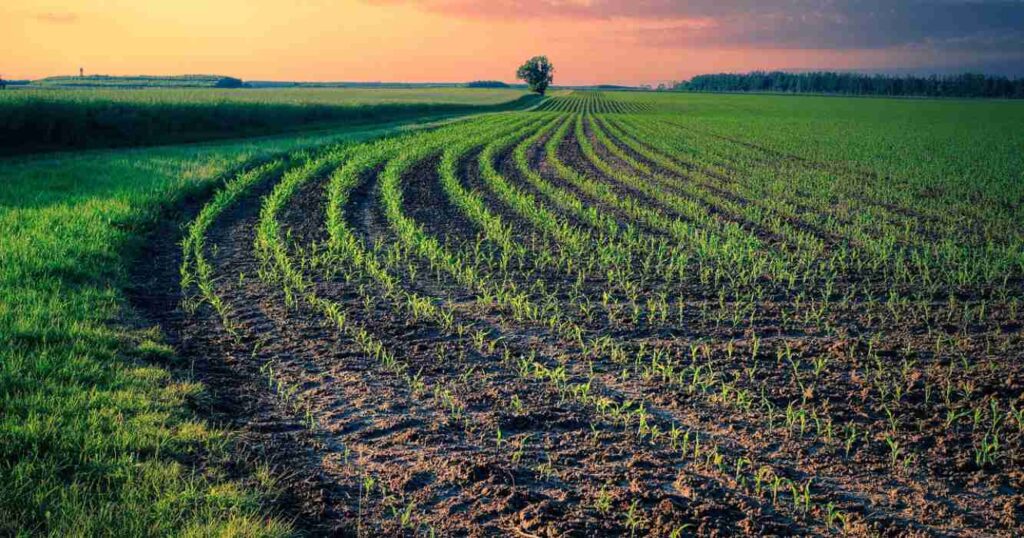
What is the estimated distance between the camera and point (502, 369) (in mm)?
6293

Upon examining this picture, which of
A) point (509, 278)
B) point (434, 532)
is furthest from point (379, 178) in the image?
point (434, 532)

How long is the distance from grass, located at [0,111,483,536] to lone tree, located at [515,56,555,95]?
12437cm

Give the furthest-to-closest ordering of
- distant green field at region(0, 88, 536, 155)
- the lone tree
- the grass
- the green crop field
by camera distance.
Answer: the lone tree → distant green field at region(0, 88, 536, 155) → the green crop field → the grass

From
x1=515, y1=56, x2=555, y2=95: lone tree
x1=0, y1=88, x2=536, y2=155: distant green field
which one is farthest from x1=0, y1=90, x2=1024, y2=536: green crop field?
x1=515, y1=56, x2=555, y2=95: lone tree

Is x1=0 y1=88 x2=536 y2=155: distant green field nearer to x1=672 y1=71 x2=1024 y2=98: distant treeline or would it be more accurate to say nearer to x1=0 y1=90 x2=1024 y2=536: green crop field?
x1=0 y1=90 x2=1024 y2=536: green crop field

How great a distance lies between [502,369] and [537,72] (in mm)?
128962

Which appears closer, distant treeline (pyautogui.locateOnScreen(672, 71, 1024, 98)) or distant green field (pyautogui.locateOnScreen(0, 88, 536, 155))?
distant green field (pyautogui.locateOnScreen(0, 88, 536, 155))

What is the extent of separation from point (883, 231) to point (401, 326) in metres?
9.80

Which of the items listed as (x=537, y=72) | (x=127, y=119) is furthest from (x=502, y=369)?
(x=537, y=72)

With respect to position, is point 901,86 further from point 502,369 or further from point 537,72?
point 502,369

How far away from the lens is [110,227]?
36.7 ft

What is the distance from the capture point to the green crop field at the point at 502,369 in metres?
4.21

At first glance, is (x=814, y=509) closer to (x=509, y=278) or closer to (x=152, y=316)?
(x=509, y=278)

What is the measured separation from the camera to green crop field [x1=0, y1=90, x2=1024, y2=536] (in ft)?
13.8
